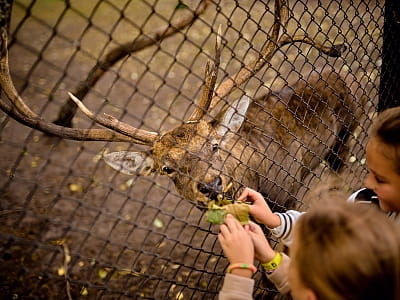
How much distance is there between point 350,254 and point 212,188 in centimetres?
133

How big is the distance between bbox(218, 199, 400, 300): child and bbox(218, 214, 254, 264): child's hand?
10.4 inches

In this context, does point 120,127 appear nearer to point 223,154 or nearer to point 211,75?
point 211,75

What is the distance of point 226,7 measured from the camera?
8.20m

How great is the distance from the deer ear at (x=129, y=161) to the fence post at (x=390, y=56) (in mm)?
2028

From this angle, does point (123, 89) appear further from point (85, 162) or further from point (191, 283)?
point (191, 283)

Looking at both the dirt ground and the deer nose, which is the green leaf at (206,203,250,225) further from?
the deer nose

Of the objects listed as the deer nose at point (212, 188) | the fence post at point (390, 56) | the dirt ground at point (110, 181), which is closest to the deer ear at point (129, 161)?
the dirt ground at point (110, 181)

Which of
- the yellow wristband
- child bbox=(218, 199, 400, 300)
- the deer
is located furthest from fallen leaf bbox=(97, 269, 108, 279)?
child bbox=(218, 199, 400, 300)

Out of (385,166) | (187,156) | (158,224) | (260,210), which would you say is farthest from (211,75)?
(158,224)

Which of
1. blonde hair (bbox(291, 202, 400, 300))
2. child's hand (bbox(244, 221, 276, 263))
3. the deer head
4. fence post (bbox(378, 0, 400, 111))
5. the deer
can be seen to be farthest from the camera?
fence post (bbox(378, 0, 400, 111))

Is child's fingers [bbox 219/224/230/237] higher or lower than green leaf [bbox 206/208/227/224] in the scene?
lower

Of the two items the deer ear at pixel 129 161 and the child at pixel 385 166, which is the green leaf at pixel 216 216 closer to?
the child at pixel 385 166

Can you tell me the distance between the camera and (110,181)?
14.7 ft

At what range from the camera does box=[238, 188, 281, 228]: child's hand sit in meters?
2.05
